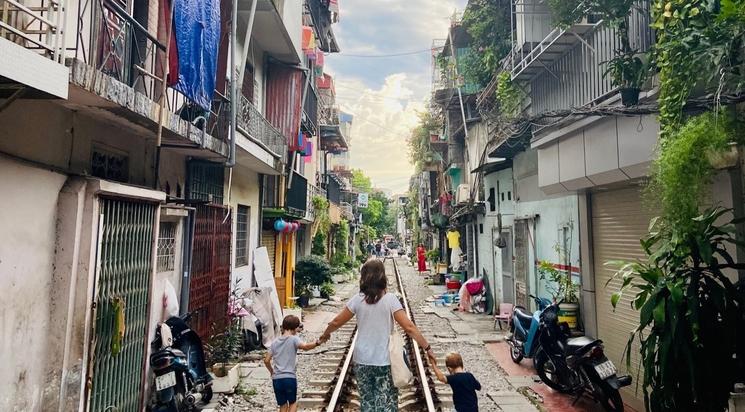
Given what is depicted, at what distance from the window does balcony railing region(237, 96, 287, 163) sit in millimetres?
1683

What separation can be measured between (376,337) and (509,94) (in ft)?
28.5

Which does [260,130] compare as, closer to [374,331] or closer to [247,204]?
[247,204]

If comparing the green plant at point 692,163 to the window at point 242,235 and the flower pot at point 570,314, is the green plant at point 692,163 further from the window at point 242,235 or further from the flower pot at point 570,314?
the window at point 242,235

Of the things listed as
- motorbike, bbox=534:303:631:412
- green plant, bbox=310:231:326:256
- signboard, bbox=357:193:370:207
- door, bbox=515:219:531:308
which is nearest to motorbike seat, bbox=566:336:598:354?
motorbike, bbox=534:303:631:412

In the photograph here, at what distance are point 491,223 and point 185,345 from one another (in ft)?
38.8

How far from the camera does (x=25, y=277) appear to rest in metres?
4.07

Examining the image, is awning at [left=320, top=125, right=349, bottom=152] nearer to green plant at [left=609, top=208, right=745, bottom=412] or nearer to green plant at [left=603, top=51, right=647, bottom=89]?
green plant at [left=603, top=51, right=647, bottom=89]

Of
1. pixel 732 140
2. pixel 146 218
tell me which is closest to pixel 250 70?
pixel 146 218

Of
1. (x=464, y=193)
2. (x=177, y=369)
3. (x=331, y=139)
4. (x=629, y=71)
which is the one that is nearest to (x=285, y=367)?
(x=177, y=369)

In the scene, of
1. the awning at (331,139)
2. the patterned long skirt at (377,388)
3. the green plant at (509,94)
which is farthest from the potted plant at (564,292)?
the awning at (331,139)

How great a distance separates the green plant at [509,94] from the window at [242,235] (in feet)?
22.8

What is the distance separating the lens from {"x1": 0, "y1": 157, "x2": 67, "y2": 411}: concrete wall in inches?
151

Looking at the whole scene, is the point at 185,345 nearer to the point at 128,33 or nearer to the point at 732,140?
the point at 128,33

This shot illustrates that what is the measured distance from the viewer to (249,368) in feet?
27.9
